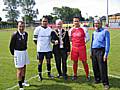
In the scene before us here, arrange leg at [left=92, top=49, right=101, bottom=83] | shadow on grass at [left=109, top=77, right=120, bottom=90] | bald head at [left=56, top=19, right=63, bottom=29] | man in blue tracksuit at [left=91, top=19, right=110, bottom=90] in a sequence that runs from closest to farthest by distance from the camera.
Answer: man in blue tracksuit at [left=91, top=19, right=110, bottom=90] → shadow on grass at [left=109, top=77, right=120, bottom=90] → leg at [left=92, top=49, right=101, bottom=83] → bald head at [left=56, top=19, right=63, bottom=29]

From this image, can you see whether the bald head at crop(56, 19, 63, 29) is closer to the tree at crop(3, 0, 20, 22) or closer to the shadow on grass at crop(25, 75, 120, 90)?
the shadow on grass at crop(25, 75, 120, 90)

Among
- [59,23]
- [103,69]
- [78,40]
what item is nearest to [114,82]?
[103,69]

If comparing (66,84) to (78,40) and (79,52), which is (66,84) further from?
(78,40)

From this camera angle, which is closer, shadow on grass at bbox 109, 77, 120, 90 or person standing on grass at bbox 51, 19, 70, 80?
shadow on grass at bbox 109, 77, 120, 90

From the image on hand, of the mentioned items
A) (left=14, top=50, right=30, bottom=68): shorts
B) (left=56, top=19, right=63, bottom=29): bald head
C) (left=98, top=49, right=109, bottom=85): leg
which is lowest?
(left=98, top=49, right=109, bottom=85): leg

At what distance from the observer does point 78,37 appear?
1006 cm

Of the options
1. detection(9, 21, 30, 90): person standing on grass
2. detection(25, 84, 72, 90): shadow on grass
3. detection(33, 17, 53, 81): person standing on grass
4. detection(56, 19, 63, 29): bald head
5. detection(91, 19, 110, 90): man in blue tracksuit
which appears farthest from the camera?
detection(56, 19, 63, 29): bald head

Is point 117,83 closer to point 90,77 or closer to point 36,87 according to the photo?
point 90,77

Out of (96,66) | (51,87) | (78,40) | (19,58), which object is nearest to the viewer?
(19,58)

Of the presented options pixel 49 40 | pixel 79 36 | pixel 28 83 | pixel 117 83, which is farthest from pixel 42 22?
pixel 117 83

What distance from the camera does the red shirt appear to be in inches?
396

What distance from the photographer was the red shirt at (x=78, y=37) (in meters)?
10.1

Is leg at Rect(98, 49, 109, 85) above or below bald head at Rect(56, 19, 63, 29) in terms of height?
below

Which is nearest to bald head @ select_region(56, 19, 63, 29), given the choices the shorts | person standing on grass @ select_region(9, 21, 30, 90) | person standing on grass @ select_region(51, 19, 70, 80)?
person standing on grass @ select_region(51, 19, 70, 80)
